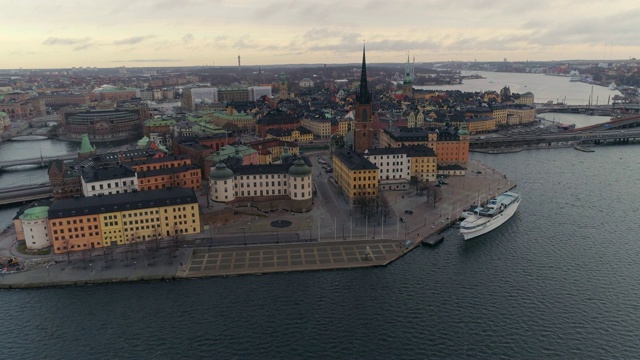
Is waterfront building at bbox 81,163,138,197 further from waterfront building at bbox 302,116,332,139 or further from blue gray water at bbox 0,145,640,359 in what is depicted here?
waterfront building at bbox 302,116,332,139

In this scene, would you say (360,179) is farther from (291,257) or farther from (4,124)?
(4,124)

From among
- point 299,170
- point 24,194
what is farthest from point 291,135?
point 24,194

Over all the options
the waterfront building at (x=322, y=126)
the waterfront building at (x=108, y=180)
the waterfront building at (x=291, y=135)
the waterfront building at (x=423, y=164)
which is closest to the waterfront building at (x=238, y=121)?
the waterfront building at (x=322, y=126)

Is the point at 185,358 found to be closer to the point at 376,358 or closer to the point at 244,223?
the point at 376,358

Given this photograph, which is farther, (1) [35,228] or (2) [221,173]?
(2) [221,173]

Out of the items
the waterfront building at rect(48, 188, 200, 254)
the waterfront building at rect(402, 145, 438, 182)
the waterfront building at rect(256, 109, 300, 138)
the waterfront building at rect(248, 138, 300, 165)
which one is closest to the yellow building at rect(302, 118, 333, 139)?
the waterfront building at rect(256, 109, 300, 138)

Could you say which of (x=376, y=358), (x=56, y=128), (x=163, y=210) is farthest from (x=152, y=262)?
(x=56, y=128)
